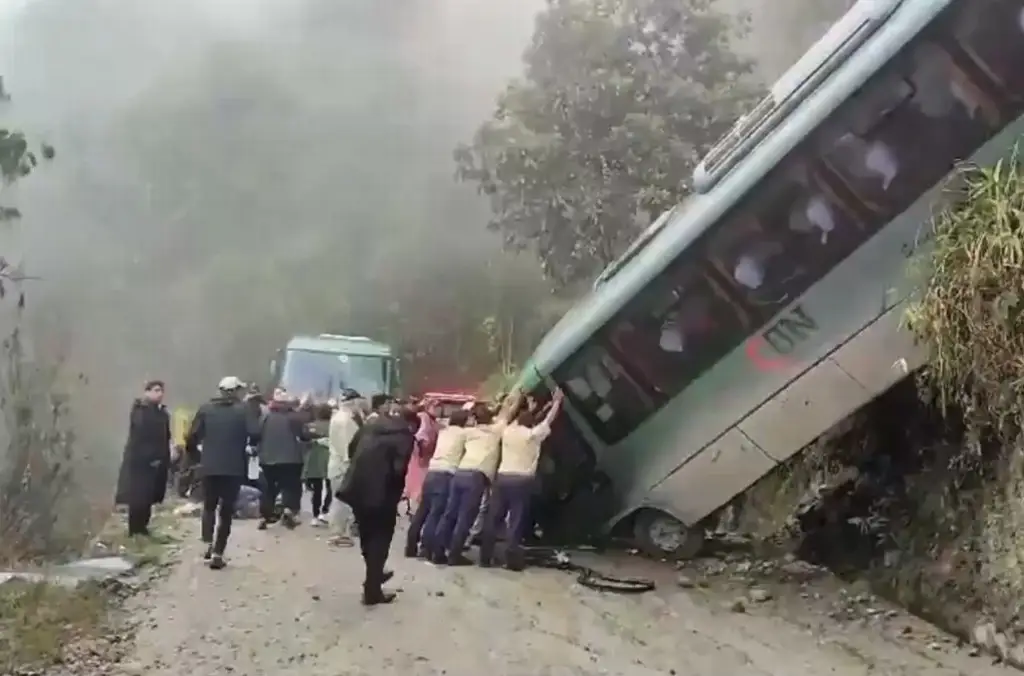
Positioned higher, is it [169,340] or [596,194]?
[596,194]

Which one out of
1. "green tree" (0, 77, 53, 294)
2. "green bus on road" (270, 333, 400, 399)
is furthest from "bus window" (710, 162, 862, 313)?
"green bus on road" (270, 333, 400, 399)

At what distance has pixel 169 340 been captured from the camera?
11.9 metres

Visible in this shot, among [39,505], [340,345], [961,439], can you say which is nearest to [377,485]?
[39,505]

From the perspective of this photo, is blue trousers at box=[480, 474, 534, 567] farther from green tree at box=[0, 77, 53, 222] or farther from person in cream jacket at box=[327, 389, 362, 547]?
green tree at box=[0, 77, 53, 222]

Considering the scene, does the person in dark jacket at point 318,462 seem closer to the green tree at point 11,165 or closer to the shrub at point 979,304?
the green tree at point 11,165

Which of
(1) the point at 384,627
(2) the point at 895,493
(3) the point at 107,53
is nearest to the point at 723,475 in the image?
(2) the point at 895,493

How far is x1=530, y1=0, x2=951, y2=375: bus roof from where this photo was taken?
16.9 feet

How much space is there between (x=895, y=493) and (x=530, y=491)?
6.70ft

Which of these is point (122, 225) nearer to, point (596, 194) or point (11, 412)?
point (596, 194)

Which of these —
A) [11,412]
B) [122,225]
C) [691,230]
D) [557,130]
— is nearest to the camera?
A: [11,412]

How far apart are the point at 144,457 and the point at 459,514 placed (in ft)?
6.25

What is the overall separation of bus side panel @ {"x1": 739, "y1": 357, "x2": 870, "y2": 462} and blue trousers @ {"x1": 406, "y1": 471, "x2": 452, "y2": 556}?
66.9 inches

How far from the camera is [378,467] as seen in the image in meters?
Answer: 4.91

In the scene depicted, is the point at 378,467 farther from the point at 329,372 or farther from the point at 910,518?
the point at 329,372
